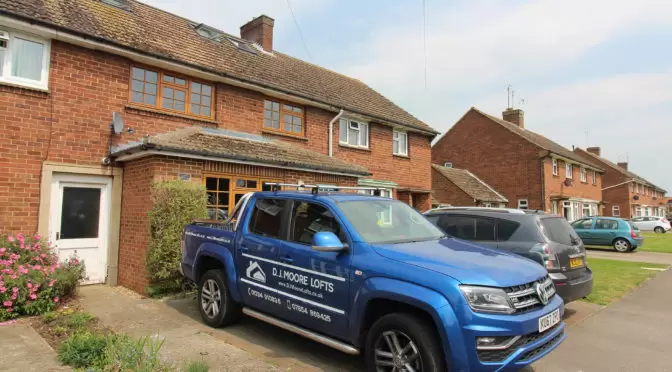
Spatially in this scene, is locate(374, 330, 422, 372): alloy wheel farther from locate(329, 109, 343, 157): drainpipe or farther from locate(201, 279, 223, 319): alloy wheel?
locate(329, 109, 343, 157): drainpipe

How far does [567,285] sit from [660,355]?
1231 millimetres

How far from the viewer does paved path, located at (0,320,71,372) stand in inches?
158

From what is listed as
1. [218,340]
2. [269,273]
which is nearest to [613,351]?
[269,273]

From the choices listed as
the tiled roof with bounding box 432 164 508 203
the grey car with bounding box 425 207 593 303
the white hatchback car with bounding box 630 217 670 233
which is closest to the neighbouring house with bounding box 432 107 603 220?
the tiled roof with bounding box 432 164 508 203

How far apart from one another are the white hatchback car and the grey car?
111 feet

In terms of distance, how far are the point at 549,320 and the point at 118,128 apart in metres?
8.51

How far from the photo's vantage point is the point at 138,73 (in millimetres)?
9344

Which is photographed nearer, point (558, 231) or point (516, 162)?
point (558, 231)

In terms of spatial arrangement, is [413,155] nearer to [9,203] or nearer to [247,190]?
[247,190]

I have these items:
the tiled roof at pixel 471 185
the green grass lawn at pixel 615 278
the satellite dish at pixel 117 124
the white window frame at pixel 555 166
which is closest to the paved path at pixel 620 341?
the green grass lawn at pixel 615 278

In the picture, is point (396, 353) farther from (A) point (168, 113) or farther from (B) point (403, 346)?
(A) point (168, 113)

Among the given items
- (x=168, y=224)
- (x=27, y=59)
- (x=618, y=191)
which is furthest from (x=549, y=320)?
(x=618, y=191)

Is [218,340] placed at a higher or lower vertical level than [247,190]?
lower

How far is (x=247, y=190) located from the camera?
28.9ft
